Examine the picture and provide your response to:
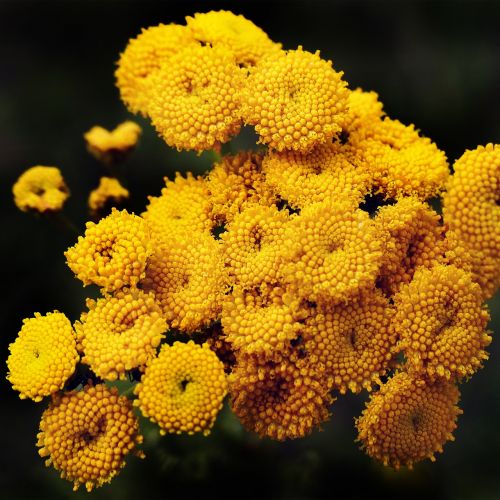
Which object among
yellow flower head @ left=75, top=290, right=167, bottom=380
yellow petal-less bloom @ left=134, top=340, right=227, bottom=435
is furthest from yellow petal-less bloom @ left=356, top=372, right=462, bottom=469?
yellow flower head @ left=75, top=290, right=167, bottom=380

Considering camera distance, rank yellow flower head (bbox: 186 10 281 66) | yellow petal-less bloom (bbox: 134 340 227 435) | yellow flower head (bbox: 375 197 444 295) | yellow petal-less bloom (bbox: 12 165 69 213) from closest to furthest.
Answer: yellow petal-less bloom (bbox: 134 340 227 435) → yellow flower head (bbox: 375 197 444 295) → yellow flower head (bbox: 186 10 281 66) → yellow petal-less bloom (bbox: 12 165 69 213)

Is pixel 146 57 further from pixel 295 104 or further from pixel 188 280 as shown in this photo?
pixel 188 280

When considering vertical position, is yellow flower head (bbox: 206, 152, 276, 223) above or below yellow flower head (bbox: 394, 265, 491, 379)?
above

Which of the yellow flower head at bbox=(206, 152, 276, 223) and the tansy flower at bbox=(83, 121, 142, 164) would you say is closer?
the yellow flower head at bbox=(206, 152, 276, 223)

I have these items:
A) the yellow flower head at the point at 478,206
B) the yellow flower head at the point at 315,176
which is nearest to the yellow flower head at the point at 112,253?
the yellow flower head at the point at 315,176

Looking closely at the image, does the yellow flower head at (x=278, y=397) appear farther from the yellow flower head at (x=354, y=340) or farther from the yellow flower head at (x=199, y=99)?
the yellow flower head at (x=199, y=99)

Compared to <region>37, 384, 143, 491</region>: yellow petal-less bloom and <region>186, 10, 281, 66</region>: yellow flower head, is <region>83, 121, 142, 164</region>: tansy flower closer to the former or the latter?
<region>186, 10, 281, 66</region>: yellow flower head

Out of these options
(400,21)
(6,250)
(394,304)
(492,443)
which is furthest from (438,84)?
(6,250)

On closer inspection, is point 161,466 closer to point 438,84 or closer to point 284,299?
point 284,299
